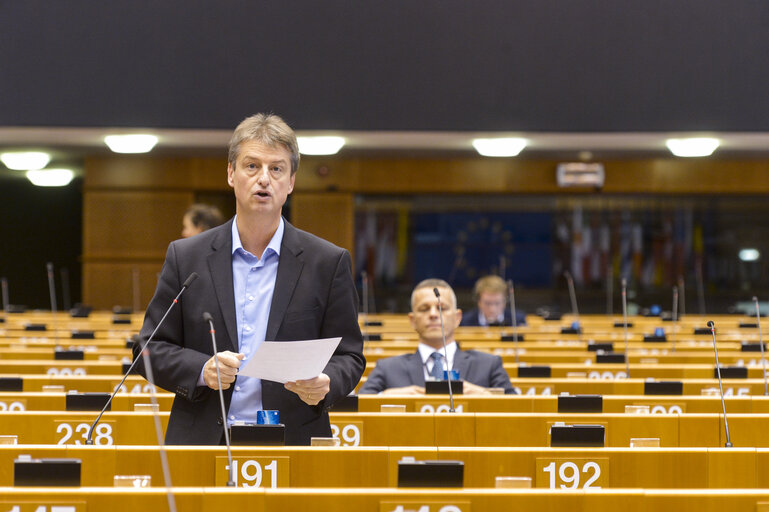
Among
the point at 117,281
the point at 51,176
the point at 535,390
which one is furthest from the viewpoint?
the point at 51,176

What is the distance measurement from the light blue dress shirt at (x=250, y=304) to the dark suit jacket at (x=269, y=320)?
0.02m

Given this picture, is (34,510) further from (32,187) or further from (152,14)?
(32,187)

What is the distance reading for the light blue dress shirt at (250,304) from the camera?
8.73 ft

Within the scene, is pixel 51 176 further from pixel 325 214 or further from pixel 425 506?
pixel 425 506

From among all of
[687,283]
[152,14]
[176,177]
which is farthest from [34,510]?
[687,283]

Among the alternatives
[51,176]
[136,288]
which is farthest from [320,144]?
[51,176]

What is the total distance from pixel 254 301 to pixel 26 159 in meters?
11.5

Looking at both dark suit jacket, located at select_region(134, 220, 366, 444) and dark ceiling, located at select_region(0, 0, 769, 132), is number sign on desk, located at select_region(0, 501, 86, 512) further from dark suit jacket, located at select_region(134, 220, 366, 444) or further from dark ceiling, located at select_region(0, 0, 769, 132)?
dark ceiling, located at select_region(0, 0, 769, 132)

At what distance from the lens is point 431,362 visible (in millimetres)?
5281

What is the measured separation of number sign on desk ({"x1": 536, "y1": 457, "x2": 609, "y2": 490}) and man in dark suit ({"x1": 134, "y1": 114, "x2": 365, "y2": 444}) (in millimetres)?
598

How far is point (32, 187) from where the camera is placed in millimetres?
17500

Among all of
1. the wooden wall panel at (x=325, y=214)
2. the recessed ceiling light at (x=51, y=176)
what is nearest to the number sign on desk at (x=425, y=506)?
the wooden wall panel at (x=325, y=214)

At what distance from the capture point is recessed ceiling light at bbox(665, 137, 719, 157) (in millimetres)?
11164

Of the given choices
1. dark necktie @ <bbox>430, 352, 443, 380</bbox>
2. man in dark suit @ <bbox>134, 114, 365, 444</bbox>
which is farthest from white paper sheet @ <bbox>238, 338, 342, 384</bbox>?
dark necktie @ <bbox>430, 352, 443, 380</bbox>
